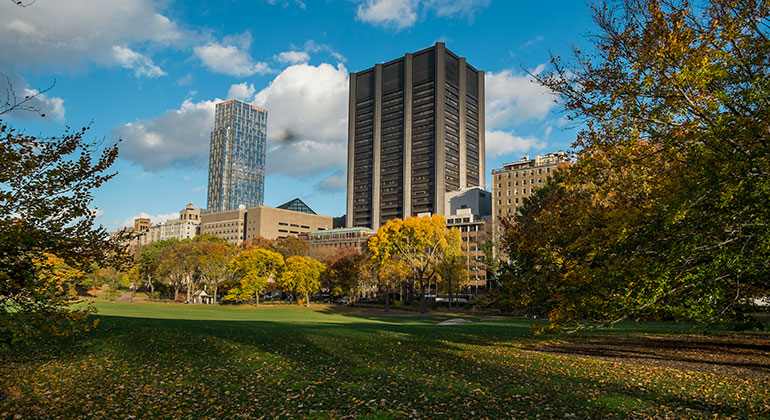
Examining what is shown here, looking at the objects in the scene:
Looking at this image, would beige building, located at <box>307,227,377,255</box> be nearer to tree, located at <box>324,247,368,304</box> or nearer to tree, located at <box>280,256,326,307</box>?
tree, located at <box>324,247,368,304</box>

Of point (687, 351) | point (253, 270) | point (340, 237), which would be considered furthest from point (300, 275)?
point (340, 237)

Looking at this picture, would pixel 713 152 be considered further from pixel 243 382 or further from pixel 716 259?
pixel 243 382

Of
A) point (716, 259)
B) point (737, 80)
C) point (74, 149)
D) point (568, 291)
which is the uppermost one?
point (737, 80)

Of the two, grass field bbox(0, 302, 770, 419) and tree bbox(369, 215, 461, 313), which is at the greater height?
tree bbox(369, 215, 461, 313)

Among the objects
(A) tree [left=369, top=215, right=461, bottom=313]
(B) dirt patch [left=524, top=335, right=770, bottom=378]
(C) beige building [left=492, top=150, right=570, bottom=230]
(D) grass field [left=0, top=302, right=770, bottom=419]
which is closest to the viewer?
(D) grass field [left=0, top=302, right=770, bottom=419]

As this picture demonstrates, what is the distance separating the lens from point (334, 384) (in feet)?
41.2

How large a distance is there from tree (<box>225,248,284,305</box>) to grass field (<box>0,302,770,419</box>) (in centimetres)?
5712

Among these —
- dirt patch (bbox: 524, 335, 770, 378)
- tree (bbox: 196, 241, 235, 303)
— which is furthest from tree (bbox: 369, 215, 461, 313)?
A: dirt patch (bbox: 524, 335, 770, 378)

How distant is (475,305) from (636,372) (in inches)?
2628

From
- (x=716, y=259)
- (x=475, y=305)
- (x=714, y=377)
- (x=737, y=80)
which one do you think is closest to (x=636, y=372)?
(x=714, y=377)

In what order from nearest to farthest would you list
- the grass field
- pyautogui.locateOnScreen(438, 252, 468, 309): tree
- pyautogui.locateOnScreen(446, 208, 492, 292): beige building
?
the grass field
pyautogui.locateOnScreen(438, 252, 468, 309): tree
pyautogui.locateOnScreen(446, 208, 492, 292): beige building

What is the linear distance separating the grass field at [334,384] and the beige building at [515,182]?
411 feet

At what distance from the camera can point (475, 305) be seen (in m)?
79.9

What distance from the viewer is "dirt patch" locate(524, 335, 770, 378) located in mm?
15754
